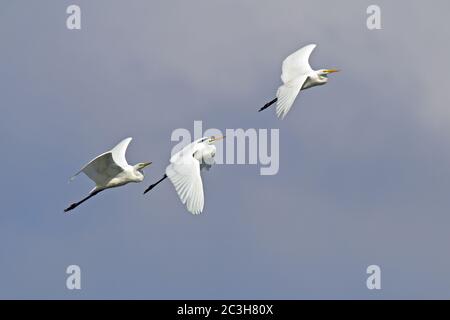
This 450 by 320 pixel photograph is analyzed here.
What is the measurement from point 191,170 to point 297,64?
4.41 meters

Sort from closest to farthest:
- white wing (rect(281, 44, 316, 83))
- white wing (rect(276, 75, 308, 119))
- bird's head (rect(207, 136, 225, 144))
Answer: white wing (rect(276, 75, 308, 119))
white wing (rect(281, 44, 316, 83))
bird's head (rect(207, 136, 225, 144))

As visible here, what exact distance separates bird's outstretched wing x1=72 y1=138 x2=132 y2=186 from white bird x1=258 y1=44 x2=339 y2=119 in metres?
3.01

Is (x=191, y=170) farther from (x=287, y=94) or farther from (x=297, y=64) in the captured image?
(x=297, y=64)

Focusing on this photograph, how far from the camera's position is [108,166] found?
23.0m

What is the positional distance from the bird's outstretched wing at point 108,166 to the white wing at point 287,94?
2.86 m

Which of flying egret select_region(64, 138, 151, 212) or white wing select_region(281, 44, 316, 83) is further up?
white wing select_region(281, 44, 316, 83)

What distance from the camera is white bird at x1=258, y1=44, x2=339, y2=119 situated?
23.5 metres

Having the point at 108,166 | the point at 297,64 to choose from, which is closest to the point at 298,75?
the point at 297,64

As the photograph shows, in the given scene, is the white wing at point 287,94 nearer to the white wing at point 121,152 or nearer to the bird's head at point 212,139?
the bird's head at point 212,139

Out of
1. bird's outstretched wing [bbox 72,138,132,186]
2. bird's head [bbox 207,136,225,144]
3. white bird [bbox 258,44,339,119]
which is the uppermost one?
white bird [bbox 258,44,339,119]

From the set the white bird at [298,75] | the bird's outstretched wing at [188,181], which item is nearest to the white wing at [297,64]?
the white bird at [298,75]

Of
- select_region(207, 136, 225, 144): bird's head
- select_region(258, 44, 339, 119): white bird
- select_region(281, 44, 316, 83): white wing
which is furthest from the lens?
select_region(207, 136, 225, 144): bird's head

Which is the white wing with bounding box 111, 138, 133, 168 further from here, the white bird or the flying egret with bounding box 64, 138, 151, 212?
the white bird

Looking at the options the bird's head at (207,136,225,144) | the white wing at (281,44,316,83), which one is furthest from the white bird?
the bird's head at (207,136,225,144)
